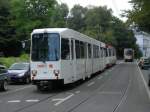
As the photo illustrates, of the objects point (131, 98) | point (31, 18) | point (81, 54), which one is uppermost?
point (31, 18)

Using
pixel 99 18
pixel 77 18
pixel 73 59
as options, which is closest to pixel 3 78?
Result: pixel 73 59

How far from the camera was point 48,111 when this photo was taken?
15.9m

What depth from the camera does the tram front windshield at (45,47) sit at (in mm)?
24562

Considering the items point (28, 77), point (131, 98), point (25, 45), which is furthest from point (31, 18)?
point (131, 98)

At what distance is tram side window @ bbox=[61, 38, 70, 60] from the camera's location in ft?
81.7

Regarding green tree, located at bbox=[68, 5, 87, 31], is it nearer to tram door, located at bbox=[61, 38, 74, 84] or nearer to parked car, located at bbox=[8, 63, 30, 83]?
parked car, located at bbox=[8, 63, 30, 83]

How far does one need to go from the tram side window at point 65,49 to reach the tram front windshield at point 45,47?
13.2 inches

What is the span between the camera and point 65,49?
25188mm

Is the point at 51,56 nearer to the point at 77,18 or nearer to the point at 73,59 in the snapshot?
the point at 73,59

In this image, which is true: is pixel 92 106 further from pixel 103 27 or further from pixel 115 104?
pixel 103 27

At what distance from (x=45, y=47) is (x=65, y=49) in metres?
1.15

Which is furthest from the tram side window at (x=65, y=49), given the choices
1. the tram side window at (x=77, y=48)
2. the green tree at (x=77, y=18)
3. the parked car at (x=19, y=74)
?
the green tree at (x=77, y=18)

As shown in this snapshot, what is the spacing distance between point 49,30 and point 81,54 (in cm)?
617

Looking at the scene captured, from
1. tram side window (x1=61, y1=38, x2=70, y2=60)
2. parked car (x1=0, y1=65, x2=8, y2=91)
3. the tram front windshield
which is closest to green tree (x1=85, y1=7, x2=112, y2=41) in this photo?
parked car (x1=0, y1=65, x2=8, y2=91)
